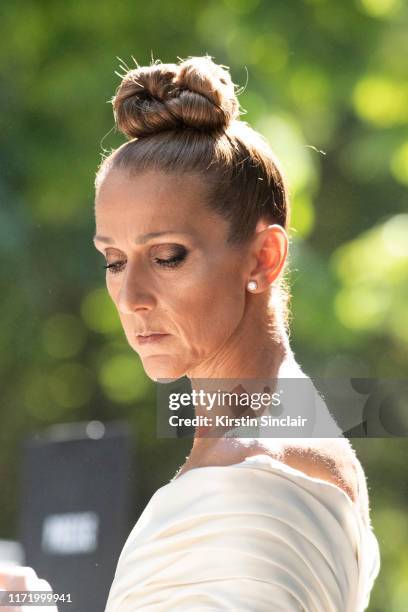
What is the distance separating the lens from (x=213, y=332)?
1202 millimetres

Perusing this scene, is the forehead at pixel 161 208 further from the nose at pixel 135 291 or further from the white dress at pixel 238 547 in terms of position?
the white dress at pixel 238 547

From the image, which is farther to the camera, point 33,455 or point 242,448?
point 33,455

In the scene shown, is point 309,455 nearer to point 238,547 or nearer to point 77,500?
point 238,547

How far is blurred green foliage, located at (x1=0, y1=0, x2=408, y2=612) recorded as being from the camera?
316 cm

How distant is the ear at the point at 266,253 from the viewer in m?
1.22

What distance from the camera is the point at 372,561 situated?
126cm

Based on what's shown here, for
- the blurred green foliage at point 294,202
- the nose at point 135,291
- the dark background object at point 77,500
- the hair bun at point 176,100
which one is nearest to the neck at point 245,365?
the nose at point 135,291

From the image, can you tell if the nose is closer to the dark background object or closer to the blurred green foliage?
the dark background object

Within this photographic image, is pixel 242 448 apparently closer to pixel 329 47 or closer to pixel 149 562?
pixel 149 562

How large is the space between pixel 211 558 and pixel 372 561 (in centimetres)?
31

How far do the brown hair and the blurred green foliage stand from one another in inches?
69.6

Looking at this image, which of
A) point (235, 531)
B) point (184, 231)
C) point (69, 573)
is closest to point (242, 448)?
point (235, 531)

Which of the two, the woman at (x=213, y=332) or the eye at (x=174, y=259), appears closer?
the woman at (x=213, y=332)

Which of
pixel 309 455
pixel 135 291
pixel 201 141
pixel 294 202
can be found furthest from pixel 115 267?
pixel 294 202
